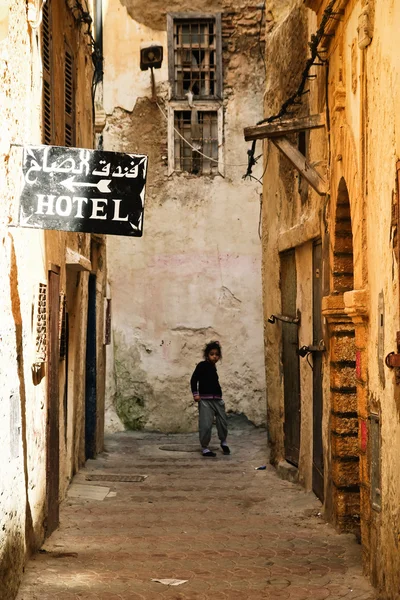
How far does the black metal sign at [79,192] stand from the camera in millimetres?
6031

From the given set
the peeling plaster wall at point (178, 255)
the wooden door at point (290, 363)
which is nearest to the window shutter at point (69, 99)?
the wooden door at point (290, 363)

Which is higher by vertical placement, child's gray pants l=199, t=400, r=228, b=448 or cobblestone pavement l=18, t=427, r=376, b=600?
child's gray pants l=199, t=400, r=228, b=448

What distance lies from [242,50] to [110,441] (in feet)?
23.9

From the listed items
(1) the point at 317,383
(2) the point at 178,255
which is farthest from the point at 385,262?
(2) the point at 178,255

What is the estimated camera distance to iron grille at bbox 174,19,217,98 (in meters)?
18.0

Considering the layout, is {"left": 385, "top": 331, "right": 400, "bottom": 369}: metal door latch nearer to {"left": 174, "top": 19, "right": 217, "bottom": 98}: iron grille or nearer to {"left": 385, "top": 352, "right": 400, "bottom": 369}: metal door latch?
{"left": 385, "top": 352, "right": 400, "bottom": 369}: metal door latch

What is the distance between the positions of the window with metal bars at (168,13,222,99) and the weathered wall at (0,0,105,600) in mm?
9182

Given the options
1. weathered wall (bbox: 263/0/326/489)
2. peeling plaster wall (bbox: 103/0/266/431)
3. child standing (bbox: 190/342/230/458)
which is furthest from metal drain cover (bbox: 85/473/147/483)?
peeling plaster wall (bbox: 103/0/266/431)

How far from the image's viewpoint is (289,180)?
1206 cm

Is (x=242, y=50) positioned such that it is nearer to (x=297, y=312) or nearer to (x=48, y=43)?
(x=297, y=312)

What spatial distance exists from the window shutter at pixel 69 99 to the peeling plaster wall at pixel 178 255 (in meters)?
7.36

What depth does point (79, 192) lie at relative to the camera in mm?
6066

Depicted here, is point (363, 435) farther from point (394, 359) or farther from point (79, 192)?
point (79, 192)

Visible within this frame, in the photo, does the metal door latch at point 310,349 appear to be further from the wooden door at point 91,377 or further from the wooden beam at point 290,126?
the wooden door at point 91,377
